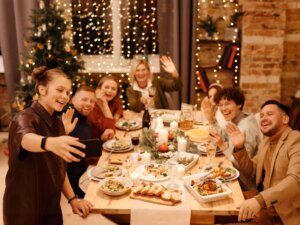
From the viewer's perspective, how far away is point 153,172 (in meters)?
2.28

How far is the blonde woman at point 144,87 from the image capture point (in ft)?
12.6

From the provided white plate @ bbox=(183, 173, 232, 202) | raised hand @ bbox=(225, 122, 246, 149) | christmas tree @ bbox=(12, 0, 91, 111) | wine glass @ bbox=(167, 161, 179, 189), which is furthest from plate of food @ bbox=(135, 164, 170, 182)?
christmas tree @ bbox=(12, 0, 91, 111)

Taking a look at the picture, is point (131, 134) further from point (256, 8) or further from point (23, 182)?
point (256, 8)

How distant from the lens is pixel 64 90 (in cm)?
203

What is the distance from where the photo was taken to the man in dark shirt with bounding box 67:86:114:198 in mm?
2895

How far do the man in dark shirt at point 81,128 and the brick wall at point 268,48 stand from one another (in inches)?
91.5

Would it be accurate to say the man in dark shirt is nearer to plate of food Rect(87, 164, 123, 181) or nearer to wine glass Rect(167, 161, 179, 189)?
plate of food Rect(87, 164, 123, 181)

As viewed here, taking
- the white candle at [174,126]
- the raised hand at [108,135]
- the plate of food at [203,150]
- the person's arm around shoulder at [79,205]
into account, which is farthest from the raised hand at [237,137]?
the person's arm around shoulder at [79,205]

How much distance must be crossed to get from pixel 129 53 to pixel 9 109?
1820 millimetres

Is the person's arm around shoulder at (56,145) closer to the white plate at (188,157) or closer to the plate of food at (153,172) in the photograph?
the plate of food at (153,172)

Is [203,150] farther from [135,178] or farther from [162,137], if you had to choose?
[135,178]

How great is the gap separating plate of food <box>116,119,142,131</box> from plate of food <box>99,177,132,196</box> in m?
1.03

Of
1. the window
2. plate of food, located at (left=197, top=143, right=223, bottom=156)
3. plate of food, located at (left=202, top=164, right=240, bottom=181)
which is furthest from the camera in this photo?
the window

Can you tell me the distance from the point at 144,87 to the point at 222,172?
193 centimetres
